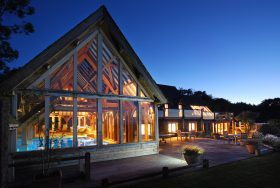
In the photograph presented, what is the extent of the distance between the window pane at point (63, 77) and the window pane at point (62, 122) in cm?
63

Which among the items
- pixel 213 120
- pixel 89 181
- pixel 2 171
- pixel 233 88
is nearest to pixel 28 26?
pixel 89 181

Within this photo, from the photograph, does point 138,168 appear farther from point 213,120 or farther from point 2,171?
point 213,120

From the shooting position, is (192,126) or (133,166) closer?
(133,166)

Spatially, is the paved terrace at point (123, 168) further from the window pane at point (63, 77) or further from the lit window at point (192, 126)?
the lit window at point (192, 126)

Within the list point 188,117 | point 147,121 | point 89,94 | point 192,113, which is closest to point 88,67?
point 89,94

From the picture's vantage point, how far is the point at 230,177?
7.40 metres

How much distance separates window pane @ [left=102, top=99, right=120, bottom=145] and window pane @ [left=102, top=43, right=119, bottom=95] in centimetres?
77

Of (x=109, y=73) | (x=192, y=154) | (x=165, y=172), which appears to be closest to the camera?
(x=165, y=172)

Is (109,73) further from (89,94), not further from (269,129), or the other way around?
(269,129)

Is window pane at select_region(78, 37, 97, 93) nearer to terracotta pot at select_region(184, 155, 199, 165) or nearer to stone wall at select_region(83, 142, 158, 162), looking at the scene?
stone wall at select_region(83, 142, 158, 162)

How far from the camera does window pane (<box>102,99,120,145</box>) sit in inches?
438

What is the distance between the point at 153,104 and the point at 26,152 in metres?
6.89

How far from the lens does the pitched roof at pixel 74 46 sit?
7.80m

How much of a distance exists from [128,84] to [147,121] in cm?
246
